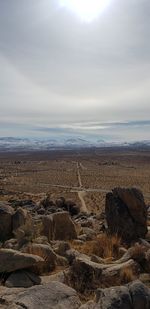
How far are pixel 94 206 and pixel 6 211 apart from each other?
21696 mm

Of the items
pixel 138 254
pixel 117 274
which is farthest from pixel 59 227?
pixel 117 274

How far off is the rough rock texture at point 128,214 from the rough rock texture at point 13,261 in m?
5.79

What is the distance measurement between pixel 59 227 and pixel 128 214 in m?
2.48

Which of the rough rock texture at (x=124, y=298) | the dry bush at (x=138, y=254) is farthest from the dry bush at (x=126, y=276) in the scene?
the rough rock texture at (x=124, y=298)

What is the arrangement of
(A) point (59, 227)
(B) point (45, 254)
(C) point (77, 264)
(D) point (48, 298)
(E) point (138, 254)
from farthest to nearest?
(A) point (59, 227)
(B) point (45, 254)
(E) point (138, 254)
(C) point (77, 264)
(D) point (48, 298)

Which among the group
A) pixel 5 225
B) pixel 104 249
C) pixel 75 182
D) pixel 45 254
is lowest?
pixel 75 182

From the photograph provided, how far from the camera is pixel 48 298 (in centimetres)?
652

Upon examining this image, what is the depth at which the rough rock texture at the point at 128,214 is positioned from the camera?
13.8 meters

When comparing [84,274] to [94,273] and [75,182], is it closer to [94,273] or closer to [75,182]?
[94,273]

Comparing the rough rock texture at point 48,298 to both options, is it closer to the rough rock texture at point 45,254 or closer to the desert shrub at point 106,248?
the rough rock texture at point 45,254

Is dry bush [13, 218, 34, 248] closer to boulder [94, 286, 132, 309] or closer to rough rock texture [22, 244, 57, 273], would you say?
rough rock texture [22, 244, 57, 273]

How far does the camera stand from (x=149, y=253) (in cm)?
912

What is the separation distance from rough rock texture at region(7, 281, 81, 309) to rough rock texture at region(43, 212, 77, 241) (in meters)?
6.31

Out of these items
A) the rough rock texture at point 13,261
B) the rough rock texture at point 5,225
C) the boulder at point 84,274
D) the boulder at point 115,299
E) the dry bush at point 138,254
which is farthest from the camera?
the rough rock texture at point 5,225
